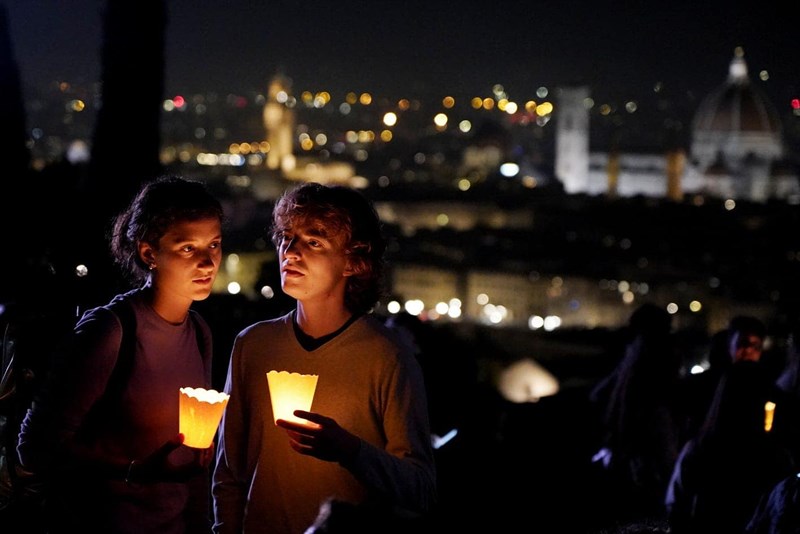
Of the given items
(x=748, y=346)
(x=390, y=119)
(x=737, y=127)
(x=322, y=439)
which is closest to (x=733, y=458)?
(x=748, y=346)

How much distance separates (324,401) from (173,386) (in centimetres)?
45

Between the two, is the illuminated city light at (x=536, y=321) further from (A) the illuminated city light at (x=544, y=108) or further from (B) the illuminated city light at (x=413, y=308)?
(A) the illuminated city light at (x=544, y=108)

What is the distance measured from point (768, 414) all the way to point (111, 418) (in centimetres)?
296

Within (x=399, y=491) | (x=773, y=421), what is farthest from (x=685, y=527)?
(x=399, y=491)

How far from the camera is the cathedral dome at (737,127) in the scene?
4094 inches

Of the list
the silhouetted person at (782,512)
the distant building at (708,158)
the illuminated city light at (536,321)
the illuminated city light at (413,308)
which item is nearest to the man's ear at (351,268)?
the silhouetted person at (782,512)

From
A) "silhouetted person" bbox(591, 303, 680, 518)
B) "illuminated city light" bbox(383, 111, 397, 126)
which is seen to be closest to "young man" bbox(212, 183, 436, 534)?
"silhouetted person" bbox(591, 303, 680, 518)

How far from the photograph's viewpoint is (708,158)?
→ 346 ft

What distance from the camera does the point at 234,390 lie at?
2631 mm

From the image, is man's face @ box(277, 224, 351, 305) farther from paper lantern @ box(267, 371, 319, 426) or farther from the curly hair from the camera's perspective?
paper lantern @ box(267, 371, 319, 426)

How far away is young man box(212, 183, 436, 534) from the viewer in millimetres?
2449

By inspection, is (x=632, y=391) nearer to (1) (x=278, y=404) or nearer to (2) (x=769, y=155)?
(1) (x=278, y=404)

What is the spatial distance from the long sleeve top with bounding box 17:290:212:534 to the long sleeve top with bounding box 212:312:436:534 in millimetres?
189

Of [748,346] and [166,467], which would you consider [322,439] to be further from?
[748,346]
